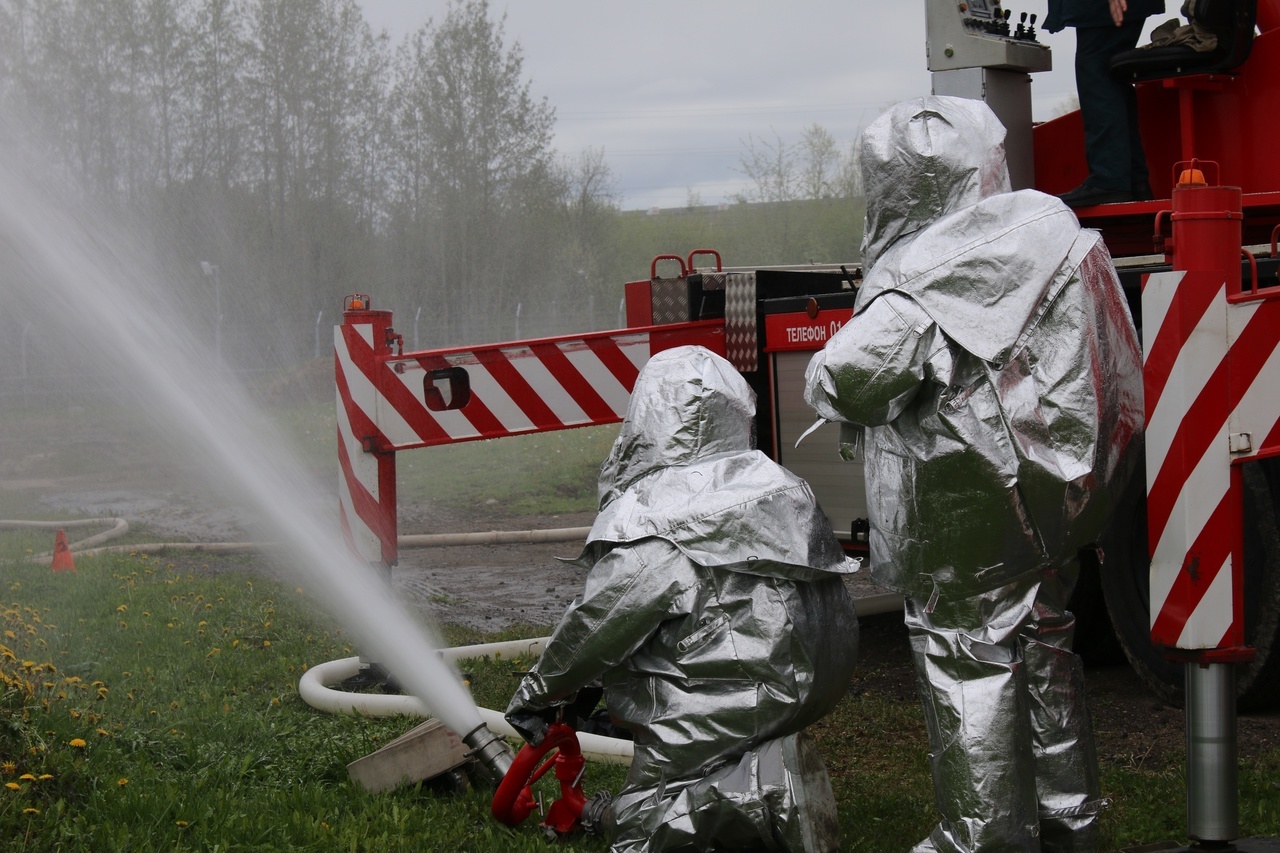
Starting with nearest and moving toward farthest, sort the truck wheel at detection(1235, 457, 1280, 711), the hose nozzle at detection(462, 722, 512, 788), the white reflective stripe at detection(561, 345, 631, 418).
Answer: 1. the hose nozzle at detection(462, 722, 512, 788)
2. the truck wheel at detection(1235, 457, 1280, 711)
3. the white reflective stripe at detection(561, 345, 631, 418)

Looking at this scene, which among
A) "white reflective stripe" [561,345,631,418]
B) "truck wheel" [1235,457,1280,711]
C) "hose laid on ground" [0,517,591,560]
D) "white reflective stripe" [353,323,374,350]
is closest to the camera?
"truck wheel" [1235,457,1280,711]

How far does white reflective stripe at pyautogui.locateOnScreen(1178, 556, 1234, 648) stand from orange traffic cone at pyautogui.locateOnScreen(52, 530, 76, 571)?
646cm

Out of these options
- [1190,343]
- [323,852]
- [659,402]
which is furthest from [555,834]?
[1190,343]

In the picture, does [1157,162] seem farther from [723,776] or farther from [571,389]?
[723,776]

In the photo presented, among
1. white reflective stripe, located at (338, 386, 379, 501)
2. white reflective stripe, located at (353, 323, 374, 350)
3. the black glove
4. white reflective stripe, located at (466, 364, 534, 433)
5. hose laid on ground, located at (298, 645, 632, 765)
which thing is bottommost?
hose laid on ground, located at (298, 645, 632, 765)

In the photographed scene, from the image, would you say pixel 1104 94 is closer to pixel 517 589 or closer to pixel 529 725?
pixel 529 725

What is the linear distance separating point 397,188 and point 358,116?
2.31 metres

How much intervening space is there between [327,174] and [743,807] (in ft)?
88.9

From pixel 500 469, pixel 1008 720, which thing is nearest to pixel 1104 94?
pixel 1008 720

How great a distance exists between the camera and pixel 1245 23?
14.5ft

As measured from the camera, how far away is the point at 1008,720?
2.88 metres

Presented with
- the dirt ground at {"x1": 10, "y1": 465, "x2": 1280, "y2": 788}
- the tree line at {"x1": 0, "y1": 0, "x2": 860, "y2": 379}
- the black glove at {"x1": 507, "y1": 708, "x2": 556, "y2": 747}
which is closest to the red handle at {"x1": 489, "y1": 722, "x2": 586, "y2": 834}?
the black glove at {"x1": 507, "y1": 708, "x2": 556, "y2": 747}

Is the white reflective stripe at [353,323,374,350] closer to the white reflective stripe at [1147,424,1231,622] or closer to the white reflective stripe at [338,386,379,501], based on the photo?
the white reflective stripe at [338,386,379,501]

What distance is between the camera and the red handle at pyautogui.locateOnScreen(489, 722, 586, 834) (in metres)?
3.25
